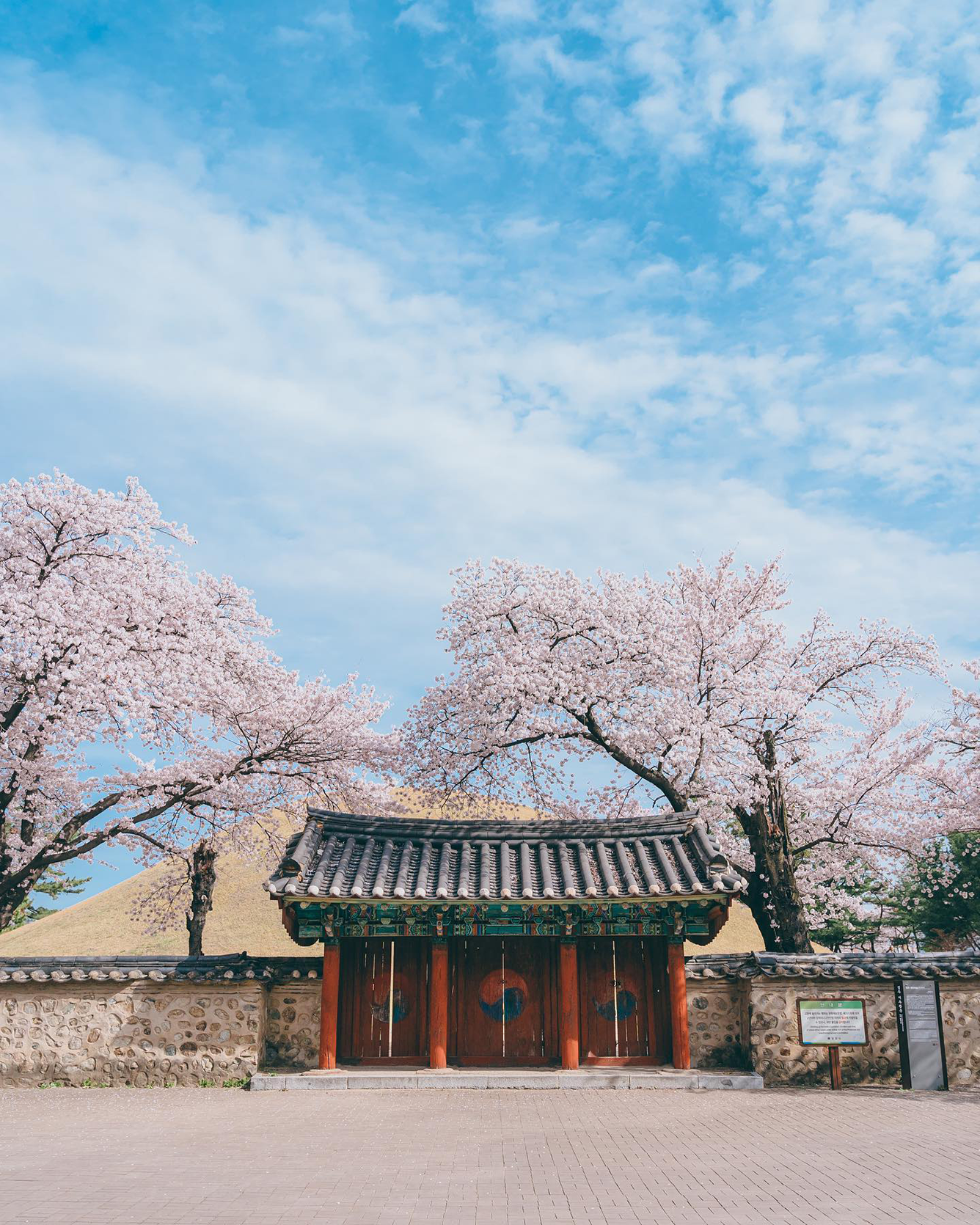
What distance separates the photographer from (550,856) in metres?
19.2

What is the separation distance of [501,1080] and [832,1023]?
239 inches

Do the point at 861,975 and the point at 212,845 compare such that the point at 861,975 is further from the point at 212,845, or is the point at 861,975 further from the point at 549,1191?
the point at 212,845

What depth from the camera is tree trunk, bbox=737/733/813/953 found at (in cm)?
2380

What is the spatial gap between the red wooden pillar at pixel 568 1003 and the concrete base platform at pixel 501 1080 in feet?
1.56

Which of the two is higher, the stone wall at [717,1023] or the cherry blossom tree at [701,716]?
the cherry blossom tree at [701,716]

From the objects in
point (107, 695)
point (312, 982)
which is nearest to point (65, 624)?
point (107, 695)

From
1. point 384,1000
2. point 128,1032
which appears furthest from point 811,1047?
point 128,1032

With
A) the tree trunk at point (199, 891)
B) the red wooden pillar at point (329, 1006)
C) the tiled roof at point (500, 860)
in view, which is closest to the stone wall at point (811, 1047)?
the tiled roof at point (500, 860)

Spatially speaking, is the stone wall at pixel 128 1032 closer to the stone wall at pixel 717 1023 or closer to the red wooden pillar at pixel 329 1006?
the red wooden pillar at pixel 329 1006

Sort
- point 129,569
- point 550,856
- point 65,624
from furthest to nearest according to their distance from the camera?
1. point 129,569
2. point 65,624
3. point 550,856

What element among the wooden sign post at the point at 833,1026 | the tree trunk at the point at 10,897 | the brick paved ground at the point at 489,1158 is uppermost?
the tree trunk at the point at 10,897

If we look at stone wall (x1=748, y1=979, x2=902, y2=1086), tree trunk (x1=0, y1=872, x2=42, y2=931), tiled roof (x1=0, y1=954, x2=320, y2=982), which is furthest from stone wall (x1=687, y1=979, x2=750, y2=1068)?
tree trunk (x1=0, y1=872, x2=42, y2=931)

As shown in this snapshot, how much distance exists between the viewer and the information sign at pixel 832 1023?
16734mm

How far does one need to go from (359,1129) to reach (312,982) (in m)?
5.39
